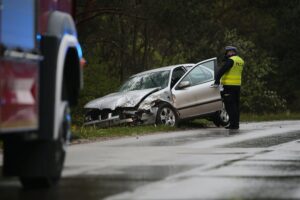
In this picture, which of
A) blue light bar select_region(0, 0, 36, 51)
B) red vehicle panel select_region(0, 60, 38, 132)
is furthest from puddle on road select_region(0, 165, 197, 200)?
blue light bar select_region(0, 0, 36, 51)

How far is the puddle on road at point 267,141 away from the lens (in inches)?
512

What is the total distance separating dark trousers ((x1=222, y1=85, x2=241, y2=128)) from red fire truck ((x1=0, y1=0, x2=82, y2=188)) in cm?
1033

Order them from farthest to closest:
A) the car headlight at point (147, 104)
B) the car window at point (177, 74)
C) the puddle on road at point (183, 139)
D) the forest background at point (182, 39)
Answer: the forest background at point (182, 39) → the car window at point (177, 74) → the car headlight at point (147, 104) → the puddle on road at point (183, 139)

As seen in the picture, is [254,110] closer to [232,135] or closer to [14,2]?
[232,135]

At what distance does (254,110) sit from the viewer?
106ft

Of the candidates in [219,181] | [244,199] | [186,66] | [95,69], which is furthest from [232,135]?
[95,69]

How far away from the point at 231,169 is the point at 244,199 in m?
2.31

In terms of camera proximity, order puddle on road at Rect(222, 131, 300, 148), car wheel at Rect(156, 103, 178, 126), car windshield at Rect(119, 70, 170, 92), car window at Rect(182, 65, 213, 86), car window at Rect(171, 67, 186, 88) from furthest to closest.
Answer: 1. car window at Rect(171, 67, 186, 88)
2. car windshield at Rect(119, 70, 170, 92)
3. car window at Rect(182, 65, 213, 86)
4. car wheel at Rect(156, 103, 178, 126)
5. puddle on road at Rect(222, 131, 300, 148)

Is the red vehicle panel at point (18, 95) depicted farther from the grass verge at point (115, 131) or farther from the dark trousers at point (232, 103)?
the dark trousers at point (232, 103)

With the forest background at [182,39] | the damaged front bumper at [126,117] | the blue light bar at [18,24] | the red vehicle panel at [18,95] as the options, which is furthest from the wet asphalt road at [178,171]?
the forest background at [182,39]

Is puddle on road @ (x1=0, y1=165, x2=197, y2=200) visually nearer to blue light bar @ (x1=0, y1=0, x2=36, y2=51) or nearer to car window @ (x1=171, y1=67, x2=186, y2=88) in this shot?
blue light bar @ (x1=0, y1=0, x2=36, y2=51)

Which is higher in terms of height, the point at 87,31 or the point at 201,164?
the point at 87,31

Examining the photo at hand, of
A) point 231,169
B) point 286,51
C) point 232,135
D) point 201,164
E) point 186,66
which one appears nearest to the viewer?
point 231,169

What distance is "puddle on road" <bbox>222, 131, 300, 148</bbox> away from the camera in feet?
42.7
